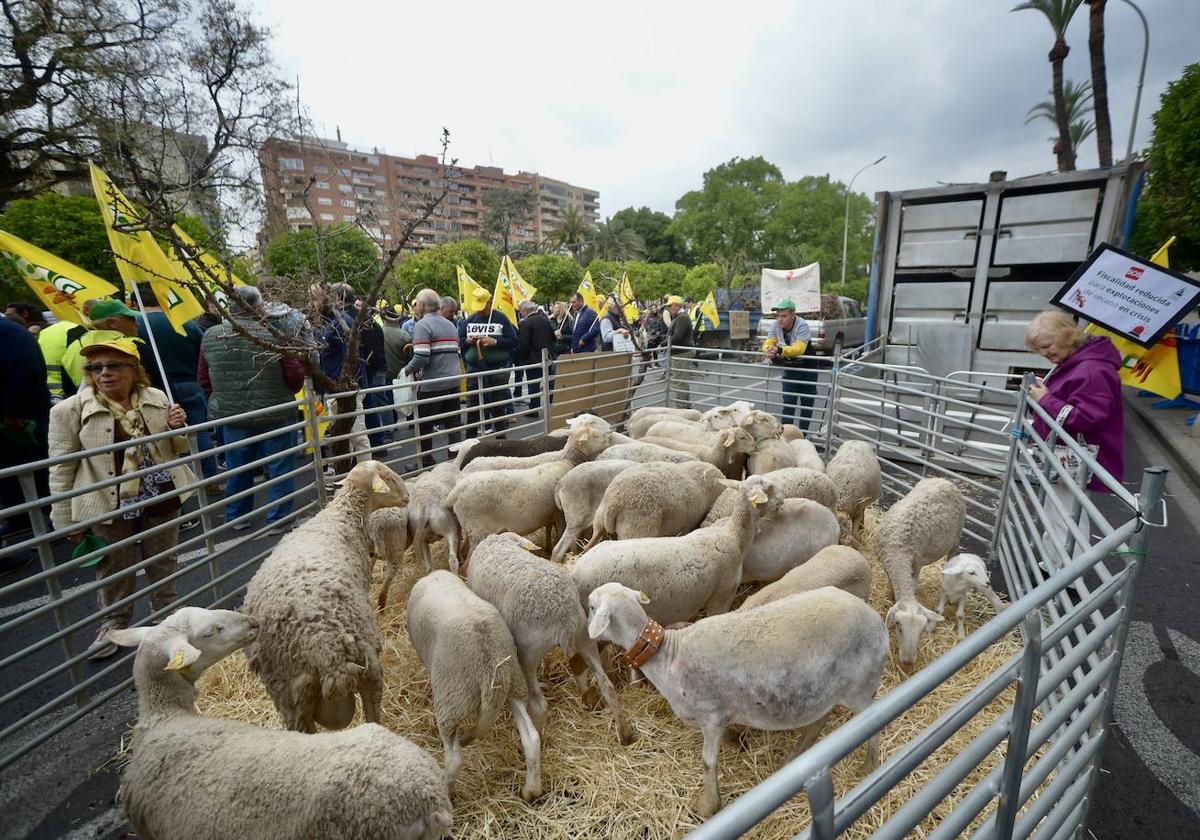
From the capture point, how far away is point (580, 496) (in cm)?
419

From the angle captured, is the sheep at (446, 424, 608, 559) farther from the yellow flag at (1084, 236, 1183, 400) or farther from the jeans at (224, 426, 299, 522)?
the yellow flag at (1084, 236, 1183, 400)

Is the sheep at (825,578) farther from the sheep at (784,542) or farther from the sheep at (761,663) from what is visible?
the sheep at (761,663)

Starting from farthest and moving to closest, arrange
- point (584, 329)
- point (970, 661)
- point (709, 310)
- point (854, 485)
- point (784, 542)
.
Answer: point (709, 310) < point (584, 329) < point (854, 485) < point (784, 542) < point (970, 661)

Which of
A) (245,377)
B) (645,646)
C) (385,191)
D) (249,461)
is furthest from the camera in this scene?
(385,191)

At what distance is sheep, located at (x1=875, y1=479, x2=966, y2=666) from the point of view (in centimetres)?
359

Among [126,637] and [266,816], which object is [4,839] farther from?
[266,816]

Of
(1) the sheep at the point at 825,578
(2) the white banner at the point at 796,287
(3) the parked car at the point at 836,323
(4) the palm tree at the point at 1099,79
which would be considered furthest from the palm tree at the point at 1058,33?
(1) the sheep at the point at 825,578

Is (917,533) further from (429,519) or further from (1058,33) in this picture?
Result: (1058,33)

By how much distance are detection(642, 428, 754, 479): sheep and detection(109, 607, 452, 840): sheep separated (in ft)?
12.1

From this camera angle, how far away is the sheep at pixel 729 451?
16.3 feet

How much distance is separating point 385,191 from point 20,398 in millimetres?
3867

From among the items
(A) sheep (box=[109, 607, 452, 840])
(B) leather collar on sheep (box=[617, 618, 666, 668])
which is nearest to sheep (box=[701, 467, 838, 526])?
(B) leather collar on sheep (box=[617, 618, 666, 668])

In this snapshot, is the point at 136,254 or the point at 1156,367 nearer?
the point at 136,254

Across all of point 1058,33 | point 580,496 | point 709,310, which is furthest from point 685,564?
point 1058,33
